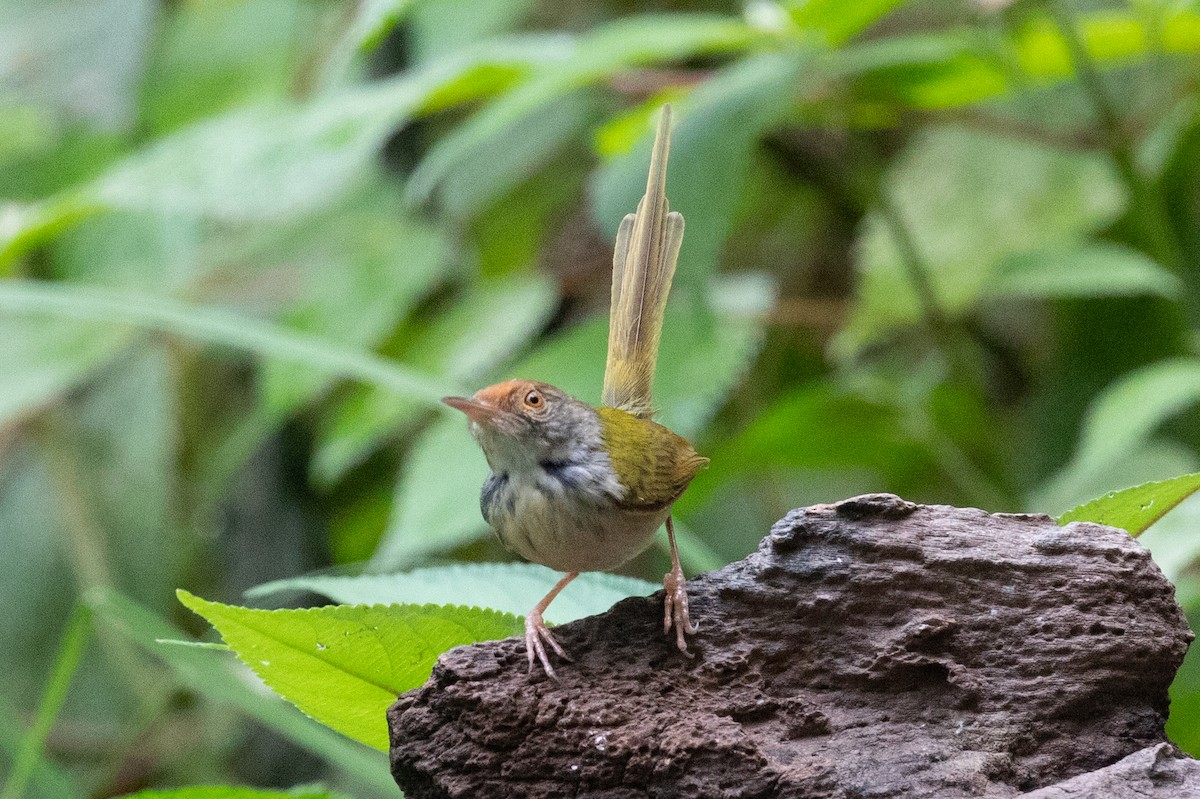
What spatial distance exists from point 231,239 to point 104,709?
2114 millimetres

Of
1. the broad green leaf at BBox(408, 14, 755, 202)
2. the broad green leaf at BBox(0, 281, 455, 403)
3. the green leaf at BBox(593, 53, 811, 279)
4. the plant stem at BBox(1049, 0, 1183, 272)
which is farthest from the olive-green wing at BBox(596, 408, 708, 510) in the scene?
the plant stem at BBox(1049, 0, 1183, 272)

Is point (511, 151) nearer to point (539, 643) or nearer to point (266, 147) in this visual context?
point (266, 147)

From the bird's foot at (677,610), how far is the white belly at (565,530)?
0.18m

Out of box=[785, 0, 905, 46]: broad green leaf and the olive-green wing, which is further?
box=[785, 0, 905, 46]: broad green leaf

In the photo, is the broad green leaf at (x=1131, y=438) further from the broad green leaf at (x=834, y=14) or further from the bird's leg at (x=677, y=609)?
the bird's leg at (x=677, y=609)

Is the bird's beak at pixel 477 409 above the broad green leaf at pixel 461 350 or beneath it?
beneath

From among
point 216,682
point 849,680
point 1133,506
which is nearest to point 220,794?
point 216,682

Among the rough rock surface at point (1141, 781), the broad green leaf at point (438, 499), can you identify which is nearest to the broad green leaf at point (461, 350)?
the broad green leaf at point (438, 499)

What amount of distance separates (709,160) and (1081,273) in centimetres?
113

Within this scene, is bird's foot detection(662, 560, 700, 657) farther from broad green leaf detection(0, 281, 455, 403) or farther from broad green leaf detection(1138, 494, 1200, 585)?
broad green leaf detection(1138, 494, 1200, 585)

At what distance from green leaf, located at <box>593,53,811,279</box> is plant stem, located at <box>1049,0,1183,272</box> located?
0.70 m

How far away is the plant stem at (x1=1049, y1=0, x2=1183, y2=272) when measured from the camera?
311cm

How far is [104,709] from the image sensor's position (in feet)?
15.3

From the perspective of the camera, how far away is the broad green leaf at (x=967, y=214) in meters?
3.85
